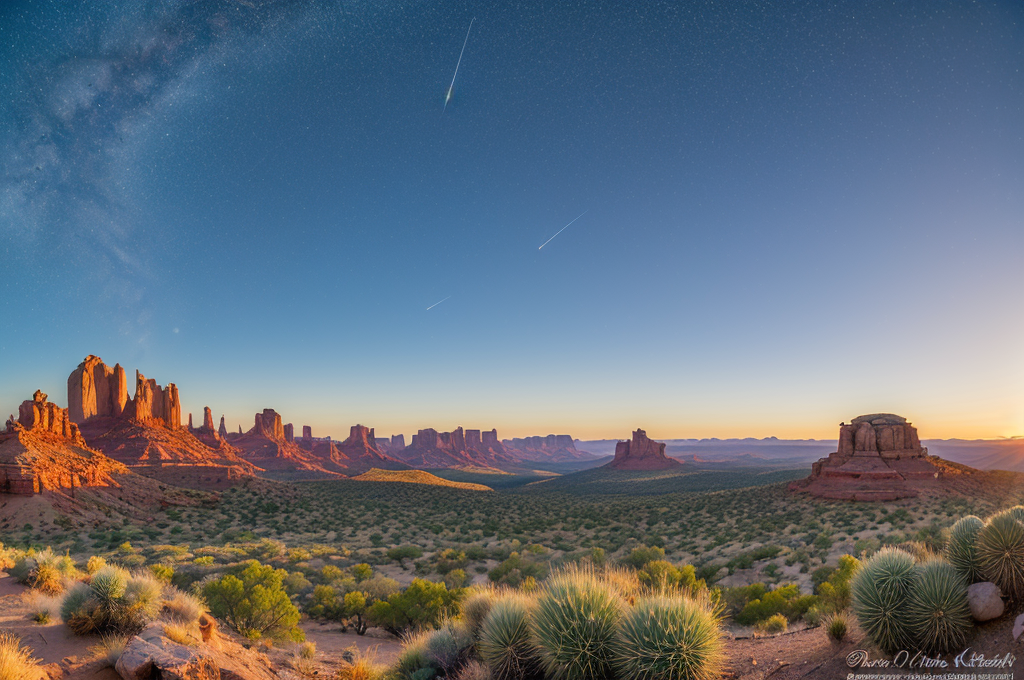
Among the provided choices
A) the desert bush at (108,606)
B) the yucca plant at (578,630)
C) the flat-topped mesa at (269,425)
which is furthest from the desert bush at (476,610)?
the flat-topped mesa at (269,425)

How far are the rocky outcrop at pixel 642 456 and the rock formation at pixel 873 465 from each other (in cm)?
8961

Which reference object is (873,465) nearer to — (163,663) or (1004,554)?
(1004,554)

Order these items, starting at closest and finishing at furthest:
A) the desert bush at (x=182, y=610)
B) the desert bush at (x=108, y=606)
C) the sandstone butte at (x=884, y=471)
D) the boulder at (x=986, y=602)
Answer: the boulder at (x=986, y=602), the desert bush at (x=182, y=610), the desert bush at (x=108, y=606), the sandstone butte at (x=884, y=471)

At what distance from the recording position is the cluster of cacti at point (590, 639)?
4738mm

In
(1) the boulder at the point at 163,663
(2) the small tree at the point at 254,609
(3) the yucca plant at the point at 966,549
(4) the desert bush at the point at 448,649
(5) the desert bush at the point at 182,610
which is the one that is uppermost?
(3) the yucca plant at the point at 966,549

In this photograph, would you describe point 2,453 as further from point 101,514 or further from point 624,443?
point 624,443

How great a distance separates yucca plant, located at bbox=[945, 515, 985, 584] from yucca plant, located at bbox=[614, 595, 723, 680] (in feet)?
11.2

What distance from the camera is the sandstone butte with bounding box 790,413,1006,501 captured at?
33.2m

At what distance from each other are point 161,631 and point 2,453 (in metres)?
41.1

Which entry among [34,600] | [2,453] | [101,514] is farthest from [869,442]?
[2,453]

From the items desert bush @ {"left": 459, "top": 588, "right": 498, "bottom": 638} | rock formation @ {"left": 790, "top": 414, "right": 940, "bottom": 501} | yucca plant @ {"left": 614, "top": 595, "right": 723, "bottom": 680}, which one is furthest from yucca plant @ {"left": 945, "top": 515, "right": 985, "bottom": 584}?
rock formation @ {"left": 790, "top": 414, "right": 940, "bottom": 501}

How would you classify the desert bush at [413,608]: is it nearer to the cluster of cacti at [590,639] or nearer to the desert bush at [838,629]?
the cluster of cacti at [590,639]

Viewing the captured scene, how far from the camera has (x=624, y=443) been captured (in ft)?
465

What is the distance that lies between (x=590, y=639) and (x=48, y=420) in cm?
6230
